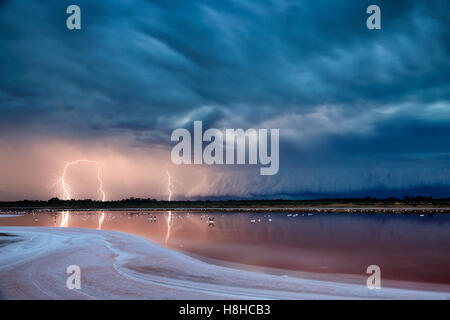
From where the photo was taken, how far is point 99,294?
10.7m

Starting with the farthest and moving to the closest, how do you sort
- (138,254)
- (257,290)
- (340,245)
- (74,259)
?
(340,245) → (138,254) → (74,259) → (257,290)

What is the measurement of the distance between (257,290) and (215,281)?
2126mm

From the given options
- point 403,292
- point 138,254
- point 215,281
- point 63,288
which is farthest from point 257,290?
point 138,254

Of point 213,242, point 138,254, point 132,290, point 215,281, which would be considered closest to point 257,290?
point 215,281

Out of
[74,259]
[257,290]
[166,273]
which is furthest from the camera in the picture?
[74,259]

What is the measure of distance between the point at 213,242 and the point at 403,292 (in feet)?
59.9
